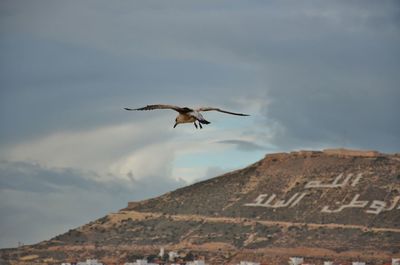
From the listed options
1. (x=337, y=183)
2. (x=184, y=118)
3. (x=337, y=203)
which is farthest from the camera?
(x=337, y=183)

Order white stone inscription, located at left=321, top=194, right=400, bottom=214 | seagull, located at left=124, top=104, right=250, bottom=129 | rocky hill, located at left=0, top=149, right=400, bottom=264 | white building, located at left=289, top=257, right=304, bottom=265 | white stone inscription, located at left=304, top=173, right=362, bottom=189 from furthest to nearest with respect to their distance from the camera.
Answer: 1. white stone inscription, located at left=304, top=173, right=362, bottom=189
2. white stone inscription, located at left=321, top=194, right=400, bottom=214
3. rocky hill, located at left=0, top=149, right=400, bottom=264
4. white building, located at left=289, top=257, right=304, bottom=265
5. seagull, located at left=124, top=104, right=250, bottom=129

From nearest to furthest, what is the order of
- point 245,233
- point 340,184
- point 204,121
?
point 204,121 → point 245,233 → point 340,184

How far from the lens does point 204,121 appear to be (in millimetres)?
40875

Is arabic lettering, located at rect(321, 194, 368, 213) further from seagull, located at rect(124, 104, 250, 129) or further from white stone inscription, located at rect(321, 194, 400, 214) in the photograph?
seagull, located at rect(124, 104, 250, 129)

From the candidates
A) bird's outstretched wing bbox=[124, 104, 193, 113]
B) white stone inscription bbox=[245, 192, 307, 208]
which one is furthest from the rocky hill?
bird's outstretched wing bbox=[124, 104, 193, 113]

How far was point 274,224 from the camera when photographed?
587 ft

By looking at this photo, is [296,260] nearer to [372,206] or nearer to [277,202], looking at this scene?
[372,206]

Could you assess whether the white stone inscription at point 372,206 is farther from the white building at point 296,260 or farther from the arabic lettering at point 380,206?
the white building at point 296,260

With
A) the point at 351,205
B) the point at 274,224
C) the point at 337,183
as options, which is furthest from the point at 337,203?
the point at 274,224

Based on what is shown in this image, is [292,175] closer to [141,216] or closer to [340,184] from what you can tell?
[340,184]

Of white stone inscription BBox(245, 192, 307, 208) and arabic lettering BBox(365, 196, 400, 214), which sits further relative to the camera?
white stone inscription BBox(245, 192, 307, 208)

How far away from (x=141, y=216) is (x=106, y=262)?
27.1 m

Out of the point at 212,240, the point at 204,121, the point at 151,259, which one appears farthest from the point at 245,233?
the point at 204,121

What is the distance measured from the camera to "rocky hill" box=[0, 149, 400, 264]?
6471 inches
